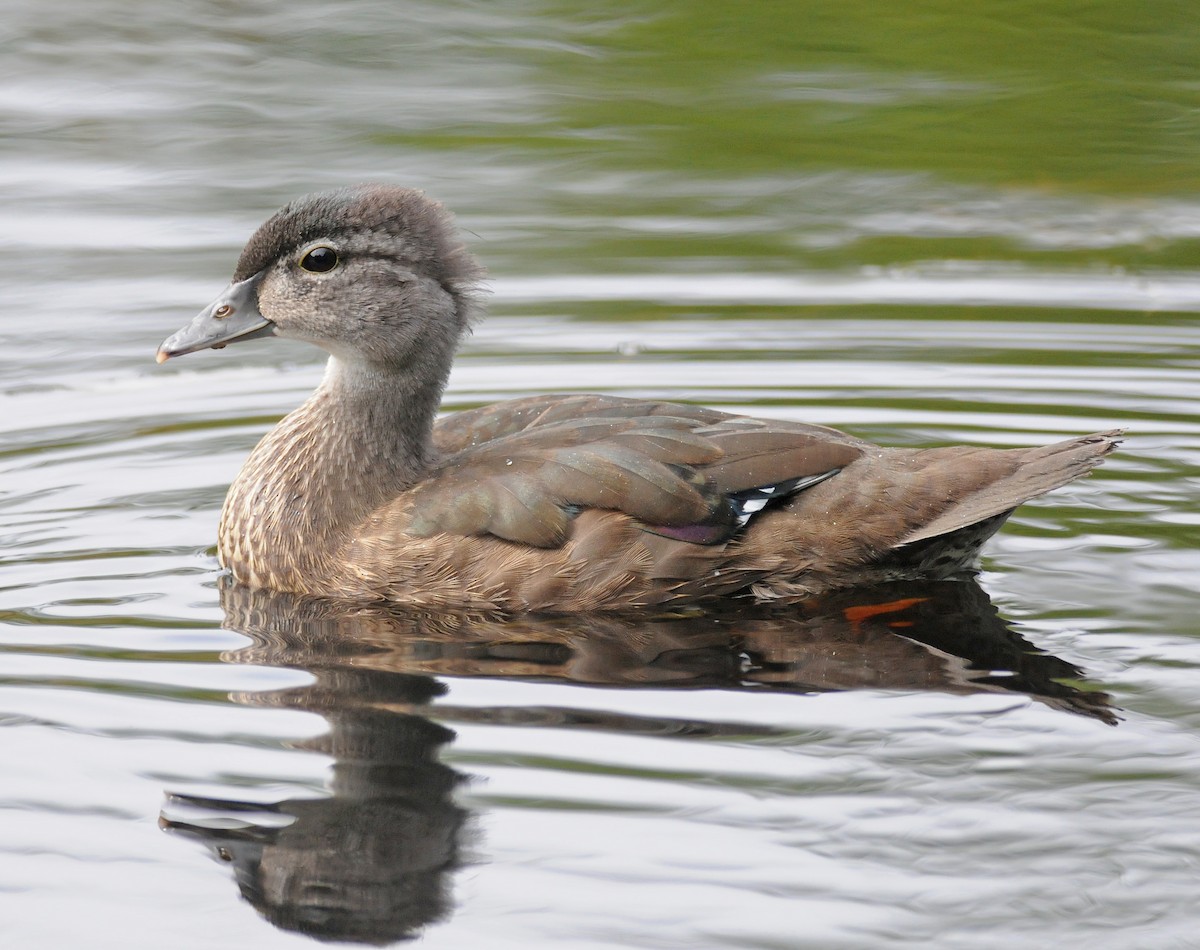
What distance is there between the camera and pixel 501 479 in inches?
264

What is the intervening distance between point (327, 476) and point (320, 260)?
86cm

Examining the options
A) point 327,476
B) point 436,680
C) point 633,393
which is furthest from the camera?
point 633,393

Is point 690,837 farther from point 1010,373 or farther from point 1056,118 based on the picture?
point 1056,118

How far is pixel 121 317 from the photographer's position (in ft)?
32.9

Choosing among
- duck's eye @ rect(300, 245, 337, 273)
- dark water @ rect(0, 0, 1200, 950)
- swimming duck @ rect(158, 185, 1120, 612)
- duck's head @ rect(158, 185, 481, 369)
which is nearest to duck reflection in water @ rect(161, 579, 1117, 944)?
dark water @ rect(0, 0, 1200, 950)

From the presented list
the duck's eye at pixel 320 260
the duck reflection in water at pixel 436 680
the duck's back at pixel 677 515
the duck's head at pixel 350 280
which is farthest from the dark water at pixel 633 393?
the duck's eye at pixel 320 260

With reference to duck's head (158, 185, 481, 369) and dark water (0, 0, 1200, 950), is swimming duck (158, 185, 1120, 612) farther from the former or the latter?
dark water (0, 0, 1200, 950)

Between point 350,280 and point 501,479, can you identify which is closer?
Answer: point 501,479

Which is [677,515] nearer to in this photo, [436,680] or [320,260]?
[436,680]

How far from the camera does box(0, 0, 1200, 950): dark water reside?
462cm

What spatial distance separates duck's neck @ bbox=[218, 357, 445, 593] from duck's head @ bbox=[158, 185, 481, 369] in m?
0.17

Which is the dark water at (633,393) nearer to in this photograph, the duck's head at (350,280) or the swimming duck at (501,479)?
the swimming duck at (501,479)

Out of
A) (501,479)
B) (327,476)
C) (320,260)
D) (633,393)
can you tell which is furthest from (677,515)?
(633,393)

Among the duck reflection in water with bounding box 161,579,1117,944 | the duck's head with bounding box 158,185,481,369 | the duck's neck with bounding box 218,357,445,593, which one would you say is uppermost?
the duck's head with bounding box 158,185,481,369
